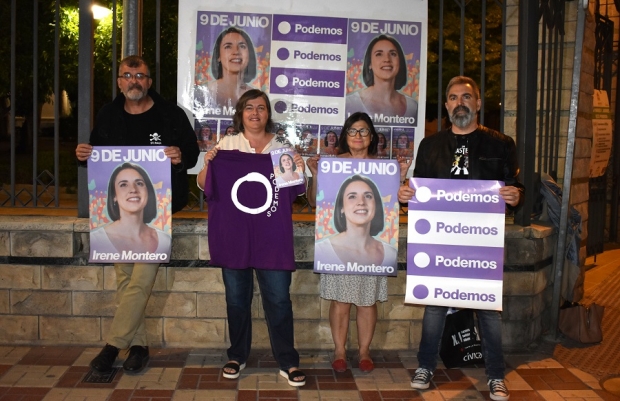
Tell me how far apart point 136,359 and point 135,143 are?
1.65 metres

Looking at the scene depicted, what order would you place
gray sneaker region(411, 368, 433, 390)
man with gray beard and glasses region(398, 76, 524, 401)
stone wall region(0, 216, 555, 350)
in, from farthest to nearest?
stone wall region(0, 216, 555, 350)
gray sneaker region(411, 368, 433, 390)
man with gray beard and glasses region(398, 76, 524, 401)

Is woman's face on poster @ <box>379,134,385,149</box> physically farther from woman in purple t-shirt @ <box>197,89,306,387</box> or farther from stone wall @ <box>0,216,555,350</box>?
woman in purple t-shirt @ <box>197,89,306,387</box>

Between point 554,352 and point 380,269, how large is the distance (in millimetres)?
1941

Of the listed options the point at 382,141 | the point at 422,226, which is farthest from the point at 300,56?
the point at 422,226

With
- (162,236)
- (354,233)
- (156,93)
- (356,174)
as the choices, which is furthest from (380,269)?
(156,93)

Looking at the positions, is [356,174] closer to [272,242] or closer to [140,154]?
[272,242]

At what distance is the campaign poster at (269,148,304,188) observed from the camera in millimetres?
5375

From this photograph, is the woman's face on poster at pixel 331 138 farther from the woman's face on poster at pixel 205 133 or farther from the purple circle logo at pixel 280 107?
the woman's face on poster at pixel 205 133

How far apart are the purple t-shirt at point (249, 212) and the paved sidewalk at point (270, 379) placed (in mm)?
894

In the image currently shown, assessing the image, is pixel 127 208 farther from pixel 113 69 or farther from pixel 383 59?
pixel 383 59

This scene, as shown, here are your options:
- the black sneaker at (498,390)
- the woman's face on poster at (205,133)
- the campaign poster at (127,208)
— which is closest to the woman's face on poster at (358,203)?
the campaign poster at (127,208)

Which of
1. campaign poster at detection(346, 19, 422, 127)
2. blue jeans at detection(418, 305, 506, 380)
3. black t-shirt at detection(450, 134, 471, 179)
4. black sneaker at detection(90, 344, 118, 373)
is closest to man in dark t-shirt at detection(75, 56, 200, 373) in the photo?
black sneaker at detection(90, 344, 118, 373)

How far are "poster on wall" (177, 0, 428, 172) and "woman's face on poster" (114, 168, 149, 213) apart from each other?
3.56ft

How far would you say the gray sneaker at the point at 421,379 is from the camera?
5.41 m
